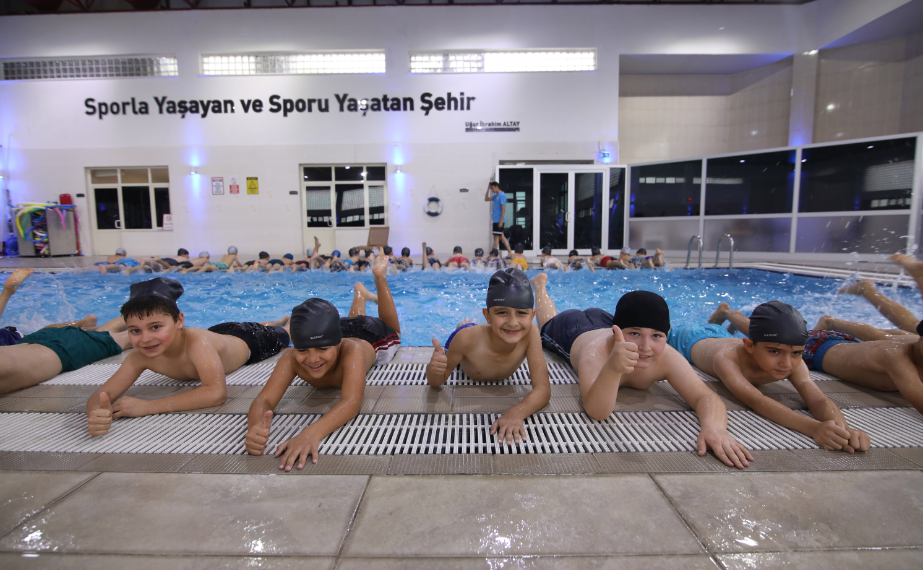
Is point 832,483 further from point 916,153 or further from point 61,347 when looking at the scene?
point 916,153

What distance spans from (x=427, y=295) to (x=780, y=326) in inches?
255

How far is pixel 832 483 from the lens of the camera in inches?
61.2

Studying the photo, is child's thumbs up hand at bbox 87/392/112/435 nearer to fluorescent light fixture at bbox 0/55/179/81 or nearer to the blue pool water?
the blue pool water

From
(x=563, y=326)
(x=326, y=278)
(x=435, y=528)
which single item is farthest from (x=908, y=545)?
(x=326, y=278)

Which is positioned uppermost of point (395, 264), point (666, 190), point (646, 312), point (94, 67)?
point (94, 67)

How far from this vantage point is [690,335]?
3277 millimetres

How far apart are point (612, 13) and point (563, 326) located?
464 inches

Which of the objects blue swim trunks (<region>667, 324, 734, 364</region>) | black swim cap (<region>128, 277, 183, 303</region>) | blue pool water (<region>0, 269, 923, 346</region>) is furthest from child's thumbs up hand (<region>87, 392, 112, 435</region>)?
blue pool water (<region>0, 269, 923, 346</region>)

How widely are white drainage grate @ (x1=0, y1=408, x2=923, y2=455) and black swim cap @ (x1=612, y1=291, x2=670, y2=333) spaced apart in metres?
0.49

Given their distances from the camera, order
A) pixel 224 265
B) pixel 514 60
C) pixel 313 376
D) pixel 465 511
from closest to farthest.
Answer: pixel 465 511
pixel 313 376
pixel 224 265
pixel 514 60

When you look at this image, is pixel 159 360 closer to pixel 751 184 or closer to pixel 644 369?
pixel 644 369

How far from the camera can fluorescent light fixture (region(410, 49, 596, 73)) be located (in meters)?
12.0

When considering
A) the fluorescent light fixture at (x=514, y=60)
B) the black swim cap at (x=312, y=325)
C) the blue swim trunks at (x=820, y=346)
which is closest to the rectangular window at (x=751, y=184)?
the fluorescent light fixture at (x=514, y=60)

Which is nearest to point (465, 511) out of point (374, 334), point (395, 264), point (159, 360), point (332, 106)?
point (374, 334)
